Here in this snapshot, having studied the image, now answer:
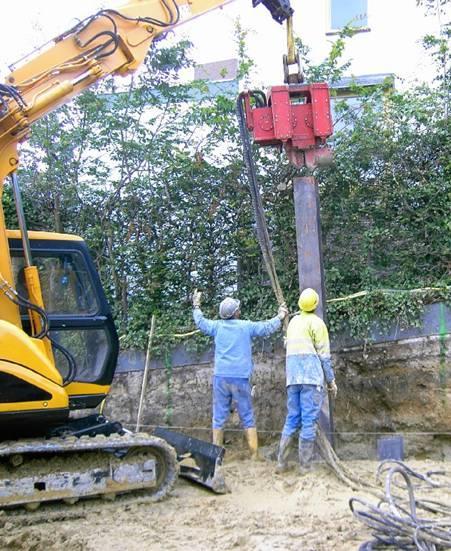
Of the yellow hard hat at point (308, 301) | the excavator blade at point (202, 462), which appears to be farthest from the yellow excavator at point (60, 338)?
the yellow hard hat at point (308, 301)

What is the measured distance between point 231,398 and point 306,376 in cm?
106

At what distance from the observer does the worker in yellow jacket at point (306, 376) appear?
19.6 ft

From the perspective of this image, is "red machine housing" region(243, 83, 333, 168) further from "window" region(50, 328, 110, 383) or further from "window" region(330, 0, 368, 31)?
"window" region(330, 0, 368, 31)

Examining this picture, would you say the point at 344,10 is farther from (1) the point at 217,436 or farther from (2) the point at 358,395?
(1) the point at 217,436

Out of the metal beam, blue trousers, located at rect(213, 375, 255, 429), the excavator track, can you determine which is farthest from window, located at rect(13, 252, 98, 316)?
the metal beam

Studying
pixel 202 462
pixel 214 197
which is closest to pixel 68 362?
pixel 202 462

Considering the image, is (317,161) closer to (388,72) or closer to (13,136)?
(13,136)

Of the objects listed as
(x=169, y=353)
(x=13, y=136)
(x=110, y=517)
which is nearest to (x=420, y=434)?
(x=169, y=353)

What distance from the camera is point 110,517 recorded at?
16.2 feet

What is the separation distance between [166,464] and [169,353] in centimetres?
279

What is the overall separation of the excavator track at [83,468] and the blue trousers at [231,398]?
4.28 ft

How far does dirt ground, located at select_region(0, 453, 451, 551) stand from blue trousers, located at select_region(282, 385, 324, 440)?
16.1 inches

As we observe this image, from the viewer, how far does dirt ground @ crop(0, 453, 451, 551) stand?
4.23 metres

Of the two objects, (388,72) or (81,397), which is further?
(388,72)
